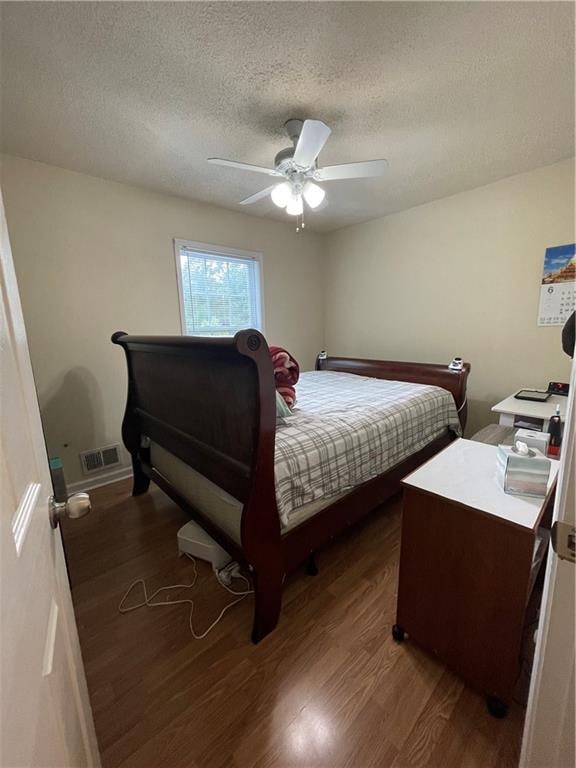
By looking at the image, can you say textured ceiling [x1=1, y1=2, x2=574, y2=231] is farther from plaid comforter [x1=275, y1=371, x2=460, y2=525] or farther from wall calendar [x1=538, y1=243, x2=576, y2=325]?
plaid comforter [x1=275, y1=371, x2=460, y2=525]

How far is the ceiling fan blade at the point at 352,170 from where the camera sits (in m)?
1.80

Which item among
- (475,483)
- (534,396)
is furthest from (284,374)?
(534,396)

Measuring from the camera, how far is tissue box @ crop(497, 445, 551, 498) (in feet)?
3.35

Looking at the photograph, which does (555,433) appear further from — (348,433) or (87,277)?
(87,277)

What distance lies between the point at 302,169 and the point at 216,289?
1.65 m

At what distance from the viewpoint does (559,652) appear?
1.94ft

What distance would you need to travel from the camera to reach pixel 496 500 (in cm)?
103

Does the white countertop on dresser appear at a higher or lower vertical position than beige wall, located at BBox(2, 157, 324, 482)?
lower

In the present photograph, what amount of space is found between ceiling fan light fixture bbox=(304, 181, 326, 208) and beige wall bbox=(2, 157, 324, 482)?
145 cm

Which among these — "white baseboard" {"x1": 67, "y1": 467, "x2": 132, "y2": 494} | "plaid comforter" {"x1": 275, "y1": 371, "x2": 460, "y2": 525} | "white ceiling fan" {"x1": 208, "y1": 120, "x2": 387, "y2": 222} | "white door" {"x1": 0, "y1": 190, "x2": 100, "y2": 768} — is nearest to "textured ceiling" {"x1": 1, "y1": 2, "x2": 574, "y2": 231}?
"white ceiling fan" {"x1": 208, "y1": 120, "x2": 387, "y2": 222}

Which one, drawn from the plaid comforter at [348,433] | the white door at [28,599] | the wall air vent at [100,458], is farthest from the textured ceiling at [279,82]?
the wall air vent at [100,458]

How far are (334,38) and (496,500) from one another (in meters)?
1.97

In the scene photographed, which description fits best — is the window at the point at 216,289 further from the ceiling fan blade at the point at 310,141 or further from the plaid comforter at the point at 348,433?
the ceiling fan blade at the point at 310,141

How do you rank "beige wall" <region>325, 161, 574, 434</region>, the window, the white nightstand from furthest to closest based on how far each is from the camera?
the window, "beige wall" <region>325, 161, 574, 434</region>, the white nightstand
